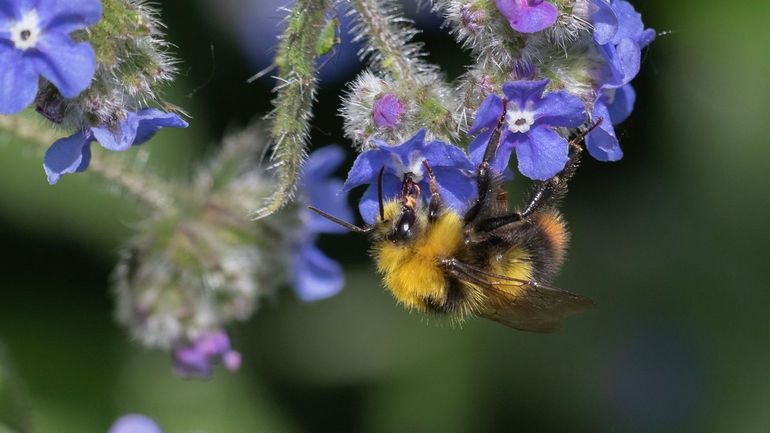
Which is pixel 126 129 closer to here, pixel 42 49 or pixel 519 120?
pixel 42 49

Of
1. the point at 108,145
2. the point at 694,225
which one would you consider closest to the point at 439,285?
the point at 108,145

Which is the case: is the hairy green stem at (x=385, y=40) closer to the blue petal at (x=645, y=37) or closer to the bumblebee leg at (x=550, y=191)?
the bumblebee leg at (x=550, y=191)

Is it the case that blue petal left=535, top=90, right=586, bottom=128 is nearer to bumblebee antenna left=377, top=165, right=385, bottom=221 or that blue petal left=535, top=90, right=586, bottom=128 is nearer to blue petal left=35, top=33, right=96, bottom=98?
bumblebee antenna left=377, top=165, right=385, bottom=221

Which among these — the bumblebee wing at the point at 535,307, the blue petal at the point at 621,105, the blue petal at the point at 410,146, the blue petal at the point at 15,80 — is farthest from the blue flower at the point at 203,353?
the blue petal at the point at 621,105

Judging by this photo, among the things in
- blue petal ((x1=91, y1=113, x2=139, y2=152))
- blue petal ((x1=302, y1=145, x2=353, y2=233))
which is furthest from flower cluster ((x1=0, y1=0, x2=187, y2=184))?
blue petal ((x1=302, y1=145, x2=353, y2=233))

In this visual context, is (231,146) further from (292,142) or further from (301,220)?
(292,142)
